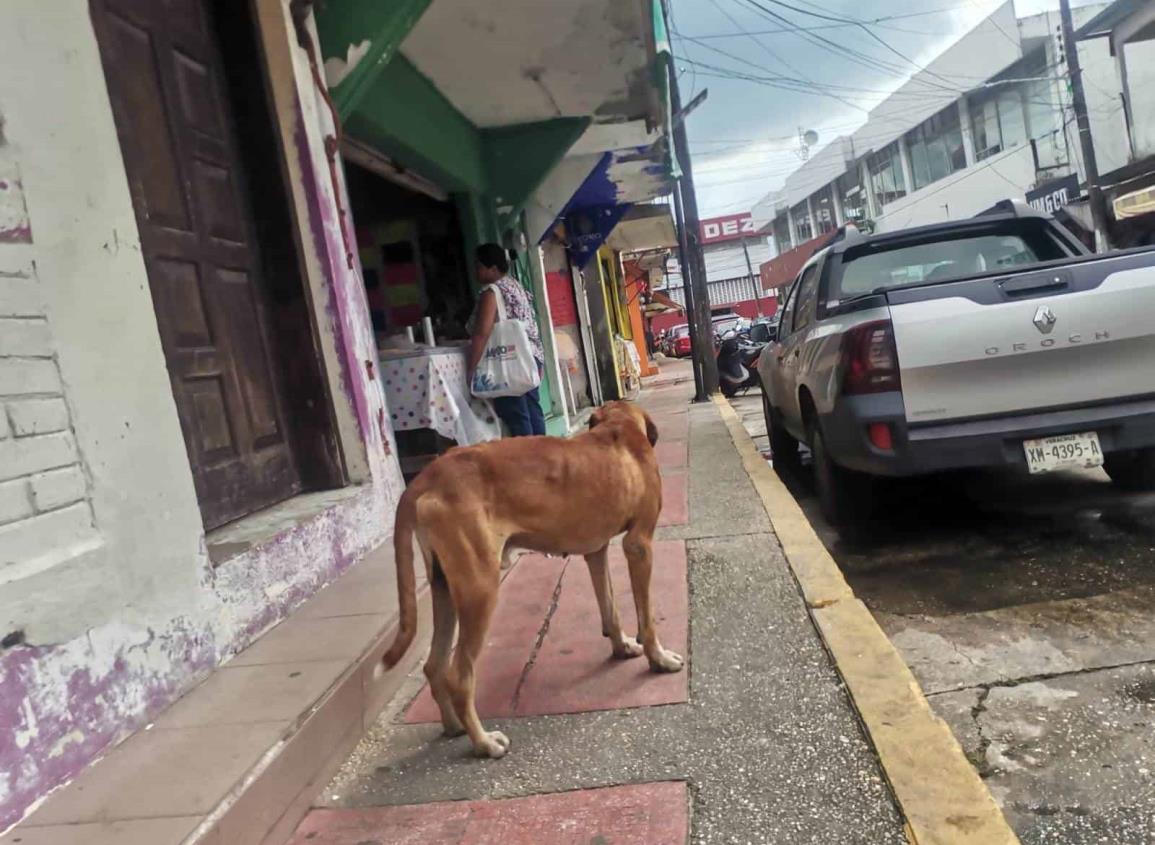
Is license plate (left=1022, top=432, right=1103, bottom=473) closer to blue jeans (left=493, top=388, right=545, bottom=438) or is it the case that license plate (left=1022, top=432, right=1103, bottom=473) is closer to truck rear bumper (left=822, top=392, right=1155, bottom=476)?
truck rear bumper (left=822, top=392, right=1155, bottom=476)

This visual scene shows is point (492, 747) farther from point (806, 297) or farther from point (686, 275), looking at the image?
point (686, 275)

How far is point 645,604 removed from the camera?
113 inches

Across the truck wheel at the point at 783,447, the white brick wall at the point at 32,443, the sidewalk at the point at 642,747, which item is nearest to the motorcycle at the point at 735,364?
the truck wheel at the point at 783,447

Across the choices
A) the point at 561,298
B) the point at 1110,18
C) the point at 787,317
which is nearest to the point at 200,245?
the point at 787,317

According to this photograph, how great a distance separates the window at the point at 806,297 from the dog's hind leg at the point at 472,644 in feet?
11.9

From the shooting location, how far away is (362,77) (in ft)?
14.1

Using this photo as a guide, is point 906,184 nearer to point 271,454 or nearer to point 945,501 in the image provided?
point 945,501

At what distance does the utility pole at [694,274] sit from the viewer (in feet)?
43.7

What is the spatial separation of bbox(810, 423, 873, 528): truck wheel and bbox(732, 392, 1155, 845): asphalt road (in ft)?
0.41

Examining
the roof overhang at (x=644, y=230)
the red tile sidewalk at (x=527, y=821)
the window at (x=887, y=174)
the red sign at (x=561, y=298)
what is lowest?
the red tile sidewalk at (x=527, y=821)

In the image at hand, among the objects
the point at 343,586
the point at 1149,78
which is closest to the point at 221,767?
the point at 343,586

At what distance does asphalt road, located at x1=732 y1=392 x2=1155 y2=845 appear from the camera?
2.20 meters

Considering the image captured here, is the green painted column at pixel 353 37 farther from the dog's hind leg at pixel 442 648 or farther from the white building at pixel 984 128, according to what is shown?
the white building at pixel 984 128

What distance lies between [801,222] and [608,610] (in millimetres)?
49445
